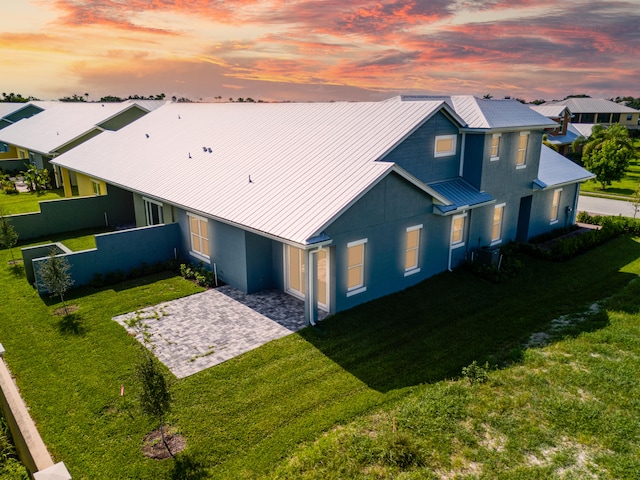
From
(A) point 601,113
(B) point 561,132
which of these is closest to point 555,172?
(B) point 561,132

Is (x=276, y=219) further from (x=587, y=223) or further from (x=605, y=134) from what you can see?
(x=605, y=134)

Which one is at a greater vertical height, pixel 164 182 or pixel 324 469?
pixel 164 182

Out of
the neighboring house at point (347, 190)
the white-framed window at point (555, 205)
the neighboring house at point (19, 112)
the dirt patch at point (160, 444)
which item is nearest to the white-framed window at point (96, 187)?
the neighboring house at point (347, 190)

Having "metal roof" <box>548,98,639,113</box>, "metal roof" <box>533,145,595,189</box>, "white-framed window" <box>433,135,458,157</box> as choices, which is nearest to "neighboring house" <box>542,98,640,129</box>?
"metal roof" <box>548,98,639,113</box>

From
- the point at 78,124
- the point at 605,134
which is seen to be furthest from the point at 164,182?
the point at 605,134

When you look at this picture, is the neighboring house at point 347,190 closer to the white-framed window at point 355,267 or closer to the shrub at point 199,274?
the white-framed window at point 355,267

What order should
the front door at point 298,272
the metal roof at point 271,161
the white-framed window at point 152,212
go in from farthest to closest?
1. the white-framed window at point 152,212
2. the front door at point 298,272
3. the metal roof at point 271,161

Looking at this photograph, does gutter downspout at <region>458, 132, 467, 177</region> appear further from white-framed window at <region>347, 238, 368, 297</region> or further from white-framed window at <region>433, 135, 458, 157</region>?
white-framed window at <region>347, 238, 368, 297</region>
